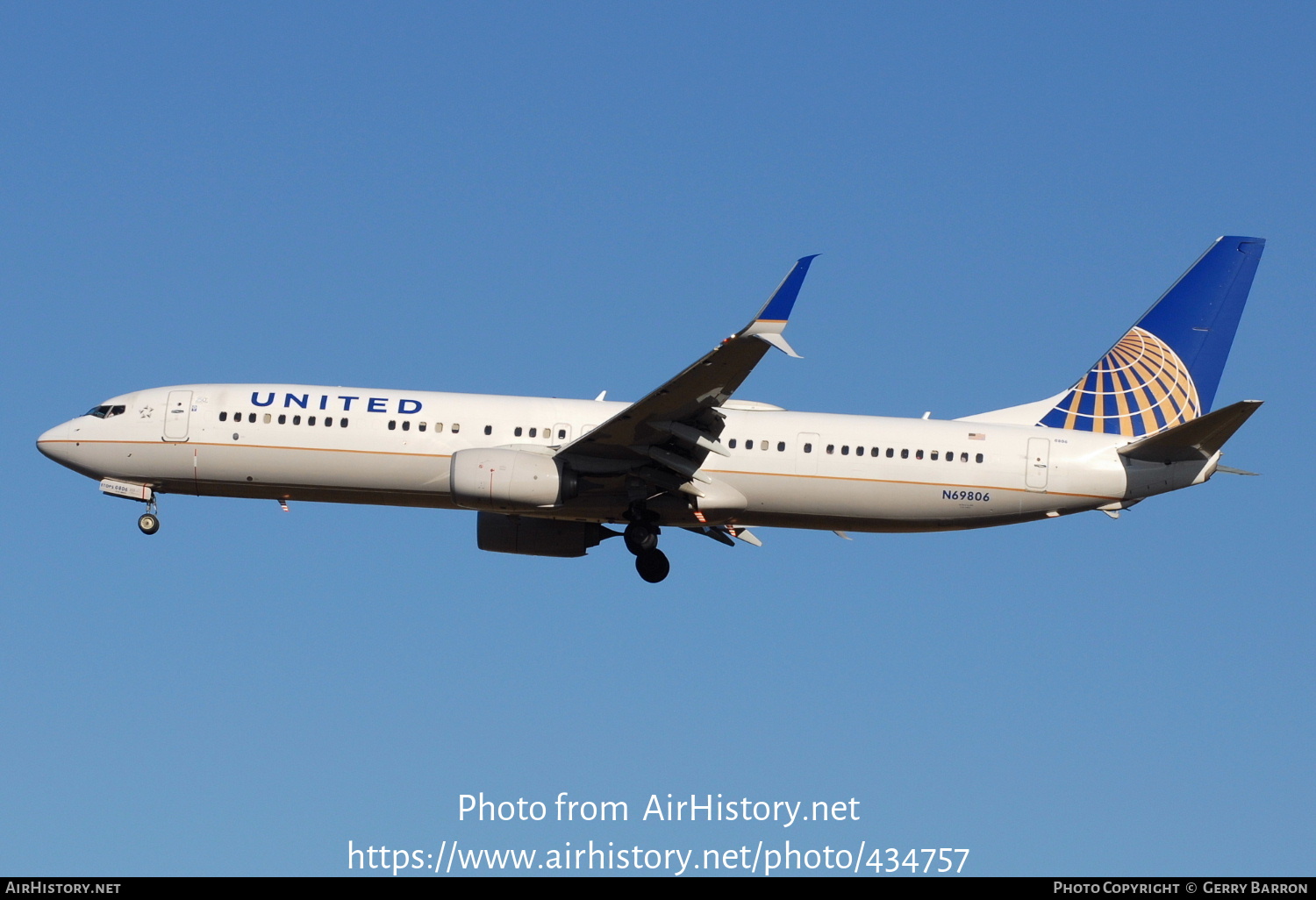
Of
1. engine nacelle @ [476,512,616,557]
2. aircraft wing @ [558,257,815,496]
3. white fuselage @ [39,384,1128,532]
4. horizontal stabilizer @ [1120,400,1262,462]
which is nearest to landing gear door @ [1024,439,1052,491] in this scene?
white fuselage @ [39,384,1128,532]

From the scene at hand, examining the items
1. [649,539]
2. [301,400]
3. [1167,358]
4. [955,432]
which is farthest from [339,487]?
[1167,358]

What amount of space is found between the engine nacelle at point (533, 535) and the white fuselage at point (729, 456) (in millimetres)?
1988

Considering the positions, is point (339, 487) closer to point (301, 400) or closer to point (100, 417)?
point (301, 400)

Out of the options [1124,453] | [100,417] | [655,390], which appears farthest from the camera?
[100,417]

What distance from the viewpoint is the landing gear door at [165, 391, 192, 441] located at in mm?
35406

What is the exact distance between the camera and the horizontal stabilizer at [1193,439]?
31.4 meters

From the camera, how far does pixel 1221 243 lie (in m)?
38.7

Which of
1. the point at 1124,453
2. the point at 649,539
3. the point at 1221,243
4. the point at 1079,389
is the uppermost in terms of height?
the point at 1221,243

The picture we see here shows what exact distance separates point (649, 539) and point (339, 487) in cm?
709

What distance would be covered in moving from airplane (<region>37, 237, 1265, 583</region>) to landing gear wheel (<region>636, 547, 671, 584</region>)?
0.14 ft

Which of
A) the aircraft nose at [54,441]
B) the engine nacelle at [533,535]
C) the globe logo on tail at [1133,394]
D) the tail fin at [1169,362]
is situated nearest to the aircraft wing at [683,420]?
the engine nacelle at [533,535]

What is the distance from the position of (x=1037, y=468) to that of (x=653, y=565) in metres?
8.91

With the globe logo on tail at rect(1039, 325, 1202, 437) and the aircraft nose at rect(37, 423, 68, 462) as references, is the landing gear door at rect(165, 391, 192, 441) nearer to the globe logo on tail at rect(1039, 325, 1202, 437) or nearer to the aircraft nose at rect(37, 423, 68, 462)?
the aircraft nose at rect(37, 423, 68, 462)

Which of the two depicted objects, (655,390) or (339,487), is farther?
(339,487)
